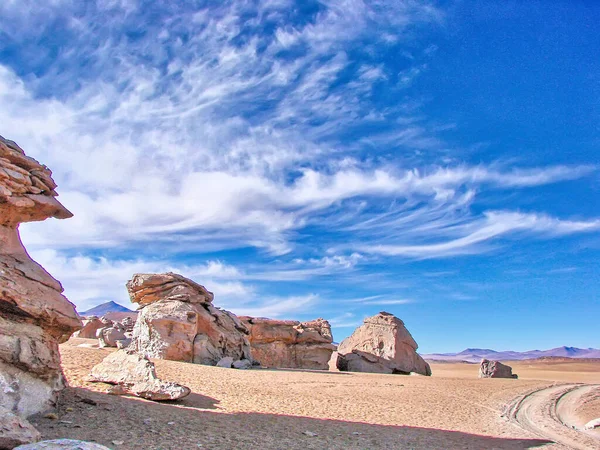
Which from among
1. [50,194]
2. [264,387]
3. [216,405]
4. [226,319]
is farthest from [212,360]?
[50,194]

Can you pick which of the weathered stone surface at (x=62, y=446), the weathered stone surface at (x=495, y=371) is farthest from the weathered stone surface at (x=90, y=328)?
the weathered stone surface at (x=62, y=446)

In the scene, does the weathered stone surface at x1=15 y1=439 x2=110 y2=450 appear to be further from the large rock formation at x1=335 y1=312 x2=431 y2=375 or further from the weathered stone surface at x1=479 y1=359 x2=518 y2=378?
the weathered stone surface at x1=479 y1=359 x2=518 y2=378

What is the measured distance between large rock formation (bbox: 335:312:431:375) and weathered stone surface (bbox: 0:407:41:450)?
99.5 feet

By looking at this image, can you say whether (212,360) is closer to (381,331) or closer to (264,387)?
(264,387)

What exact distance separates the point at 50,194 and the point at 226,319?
16153mm

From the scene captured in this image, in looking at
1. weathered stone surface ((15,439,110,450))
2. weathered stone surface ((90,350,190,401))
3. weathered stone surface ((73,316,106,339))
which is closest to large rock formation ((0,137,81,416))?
weathered stone surface ((90,350,190,401))

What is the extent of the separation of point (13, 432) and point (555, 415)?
19.2 m

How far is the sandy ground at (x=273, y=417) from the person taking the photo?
9.09 m

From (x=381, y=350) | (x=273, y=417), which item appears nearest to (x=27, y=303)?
(x=273, y=417)

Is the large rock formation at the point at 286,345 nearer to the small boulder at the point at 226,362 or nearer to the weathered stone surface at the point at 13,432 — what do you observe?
the small boulder at the point at 226,362

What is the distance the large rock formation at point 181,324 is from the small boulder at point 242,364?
0.72 meters

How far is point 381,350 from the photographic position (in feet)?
119

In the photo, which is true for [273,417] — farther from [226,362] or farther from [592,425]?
[592,425]

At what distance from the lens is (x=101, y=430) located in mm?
8734
